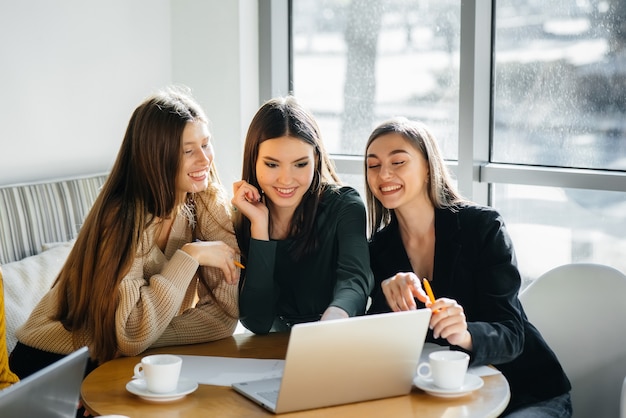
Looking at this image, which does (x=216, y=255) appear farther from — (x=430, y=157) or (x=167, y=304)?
(x=430, y=157)

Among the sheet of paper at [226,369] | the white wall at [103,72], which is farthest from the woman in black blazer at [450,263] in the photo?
the white wall at [103,72]

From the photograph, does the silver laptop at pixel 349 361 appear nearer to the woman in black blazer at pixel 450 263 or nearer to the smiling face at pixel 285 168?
the woman in black blazer at pixel 450 263

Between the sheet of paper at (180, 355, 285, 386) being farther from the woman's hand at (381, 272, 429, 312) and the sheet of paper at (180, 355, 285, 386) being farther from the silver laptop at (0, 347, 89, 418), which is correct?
the silver laptop at (0, 347, 89, 418)

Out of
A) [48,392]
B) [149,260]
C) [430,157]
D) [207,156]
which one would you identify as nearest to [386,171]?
[430,157]

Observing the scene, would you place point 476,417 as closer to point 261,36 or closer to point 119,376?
point 119,376

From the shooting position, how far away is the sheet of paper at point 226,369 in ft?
5.67

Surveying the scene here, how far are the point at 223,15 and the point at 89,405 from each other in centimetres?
212

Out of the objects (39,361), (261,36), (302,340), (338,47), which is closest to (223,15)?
(261,36)

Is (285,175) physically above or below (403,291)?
above

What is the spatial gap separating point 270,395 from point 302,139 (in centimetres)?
76

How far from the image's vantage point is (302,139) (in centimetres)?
215

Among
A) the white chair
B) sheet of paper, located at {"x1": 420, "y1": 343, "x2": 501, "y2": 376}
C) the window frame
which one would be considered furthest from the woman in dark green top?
the window frame

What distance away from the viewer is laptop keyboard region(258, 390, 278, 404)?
1579 millimetres

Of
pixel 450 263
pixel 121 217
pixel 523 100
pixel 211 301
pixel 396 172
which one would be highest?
pixel 523 100
